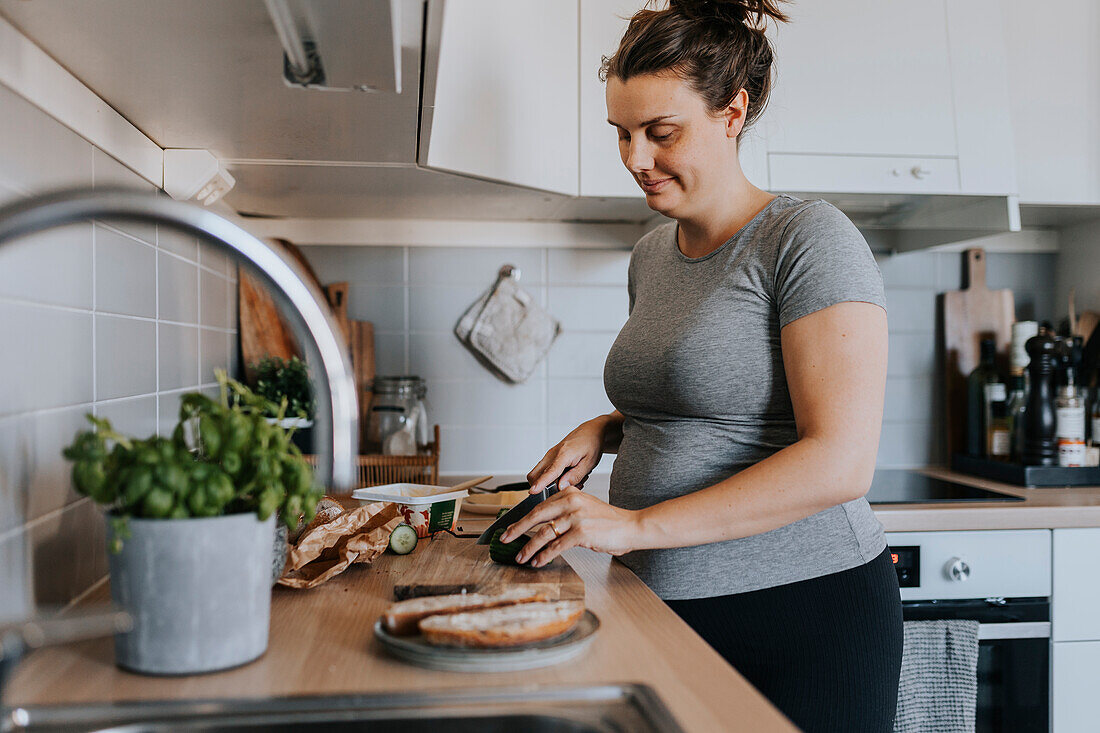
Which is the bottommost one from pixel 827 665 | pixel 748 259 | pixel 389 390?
pixel 827 665

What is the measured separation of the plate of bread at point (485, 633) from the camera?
0.67 metres

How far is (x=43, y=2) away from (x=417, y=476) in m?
1.15

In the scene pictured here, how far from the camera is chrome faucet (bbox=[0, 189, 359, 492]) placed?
1.69ft

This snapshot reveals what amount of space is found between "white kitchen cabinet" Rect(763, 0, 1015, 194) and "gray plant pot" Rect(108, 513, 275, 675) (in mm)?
1360

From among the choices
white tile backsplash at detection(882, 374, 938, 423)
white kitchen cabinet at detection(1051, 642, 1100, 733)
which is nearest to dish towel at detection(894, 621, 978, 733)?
white kitchen cabinet at detection(1051, 642, 1100, 733)

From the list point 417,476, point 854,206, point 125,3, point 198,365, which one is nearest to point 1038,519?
point 854,206

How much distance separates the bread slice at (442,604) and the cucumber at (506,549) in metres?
0.16

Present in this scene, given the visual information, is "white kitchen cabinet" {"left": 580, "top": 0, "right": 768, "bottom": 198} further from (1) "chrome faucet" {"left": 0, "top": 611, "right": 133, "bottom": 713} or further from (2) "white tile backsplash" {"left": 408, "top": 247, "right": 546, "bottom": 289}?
(1) "chrome faucet" {"left": 0, "top": 611, "right": 133, "bottom": 713}

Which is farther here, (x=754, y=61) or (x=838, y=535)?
(x=754, y=61)

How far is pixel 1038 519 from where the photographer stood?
1.57 metres

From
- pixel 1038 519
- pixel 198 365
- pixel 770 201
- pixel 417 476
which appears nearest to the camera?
pixel 770 201

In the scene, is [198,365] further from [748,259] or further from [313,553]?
[748,259]

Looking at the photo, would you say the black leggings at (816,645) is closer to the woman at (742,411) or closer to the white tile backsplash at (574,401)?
the woman at (742,411)

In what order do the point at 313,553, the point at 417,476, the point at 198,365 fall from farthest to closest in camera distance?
the point at 417,476
the point at 198,365
the point at 313,553
